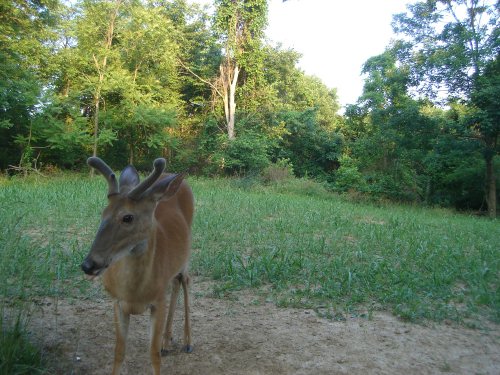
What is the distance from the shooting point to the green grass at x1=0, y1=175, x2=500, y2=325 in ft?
14.8

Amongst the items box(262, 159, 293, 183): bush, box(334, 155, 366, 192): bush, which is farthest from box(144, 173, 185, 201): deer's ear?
box(262, 159, 293, 183): bush

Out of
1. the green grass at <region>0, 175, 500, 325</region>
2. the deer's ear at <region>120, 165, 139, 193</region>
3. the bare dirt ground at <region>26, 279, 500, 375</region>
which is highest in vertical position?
the deer's ear at <region>120, 165, 139, 193</region>

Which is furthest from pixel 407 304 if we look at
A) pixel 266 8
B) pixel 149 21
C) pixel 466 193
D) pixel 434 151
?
pixel 266 8

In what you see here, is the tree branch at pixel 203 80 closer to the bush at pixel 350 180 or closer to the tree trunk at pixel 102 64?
the tree trunk at pixel 102 64

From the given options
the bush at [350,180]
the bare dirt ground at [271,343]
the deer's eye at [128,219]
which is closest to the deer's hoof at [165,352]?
the bare dirt ground at [271,343]

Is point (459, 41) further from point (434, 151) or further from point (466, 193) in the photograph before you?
point (466, 193)

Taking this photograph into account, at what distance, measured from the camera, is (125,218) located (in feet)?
8.60

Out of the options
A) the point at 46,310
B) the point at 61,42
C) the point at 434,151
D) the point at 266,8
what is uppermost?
the point at 266,8

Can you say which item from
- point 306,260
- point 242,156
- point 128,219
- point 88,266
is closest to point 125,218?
point 128,219

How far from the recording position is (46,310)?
13.0 ft

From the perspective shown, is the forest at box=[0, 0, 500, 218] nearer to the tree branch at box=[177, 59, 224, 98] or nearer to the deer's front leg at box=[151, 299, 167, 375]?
the tree branch at box=[177, 59, 224, 98]

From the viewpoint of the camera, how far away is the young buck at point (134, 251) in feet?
8.34

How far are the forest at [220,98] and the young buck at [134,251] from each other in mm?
13127

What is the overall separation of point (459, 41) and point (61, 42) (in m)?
19.4
